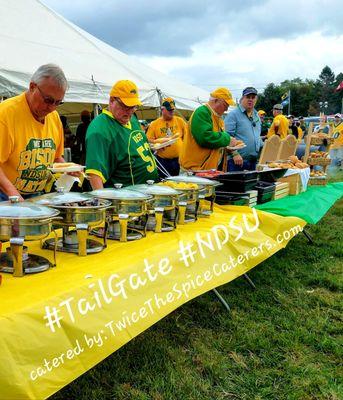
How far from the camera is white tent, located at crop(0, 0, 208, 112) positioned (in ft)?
15.0

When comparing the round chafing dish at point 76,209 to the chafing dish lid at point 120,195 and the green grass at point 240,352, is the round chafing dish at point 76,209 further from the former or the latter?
the green grass at point 240,352

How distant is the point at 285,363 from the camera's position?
2.08 m

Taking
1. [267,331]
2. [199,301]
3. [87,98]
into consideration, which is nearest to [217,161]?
[199,301]

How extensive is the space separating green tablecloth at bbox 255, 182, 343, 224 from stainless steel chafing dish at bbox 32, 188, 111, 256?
1.38m

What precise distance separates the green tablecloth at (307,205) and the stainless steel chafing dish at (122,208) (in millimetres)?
1164

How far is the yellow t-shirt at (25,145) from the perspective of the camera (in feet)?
5.51

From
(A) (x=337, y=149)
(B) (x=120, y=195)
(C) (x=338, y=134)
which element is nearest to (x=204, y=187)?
(B) (x=120, y=195)

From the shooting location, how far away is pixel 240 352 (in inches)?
85.6

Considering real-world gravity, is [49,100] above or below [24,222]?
above

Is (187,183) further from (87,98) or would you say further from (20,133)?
(87,98)

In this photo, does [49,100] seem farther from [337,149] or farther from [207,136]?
[337,149]

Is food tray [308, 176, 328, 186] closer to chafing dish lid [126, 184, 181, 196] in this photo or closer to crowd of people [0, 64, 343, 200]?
crowd of people [0, 64, 343, 200]

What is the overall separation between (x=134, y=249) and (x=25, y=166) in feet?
2.04

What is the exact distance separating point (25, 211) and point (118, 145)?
0.92 m
